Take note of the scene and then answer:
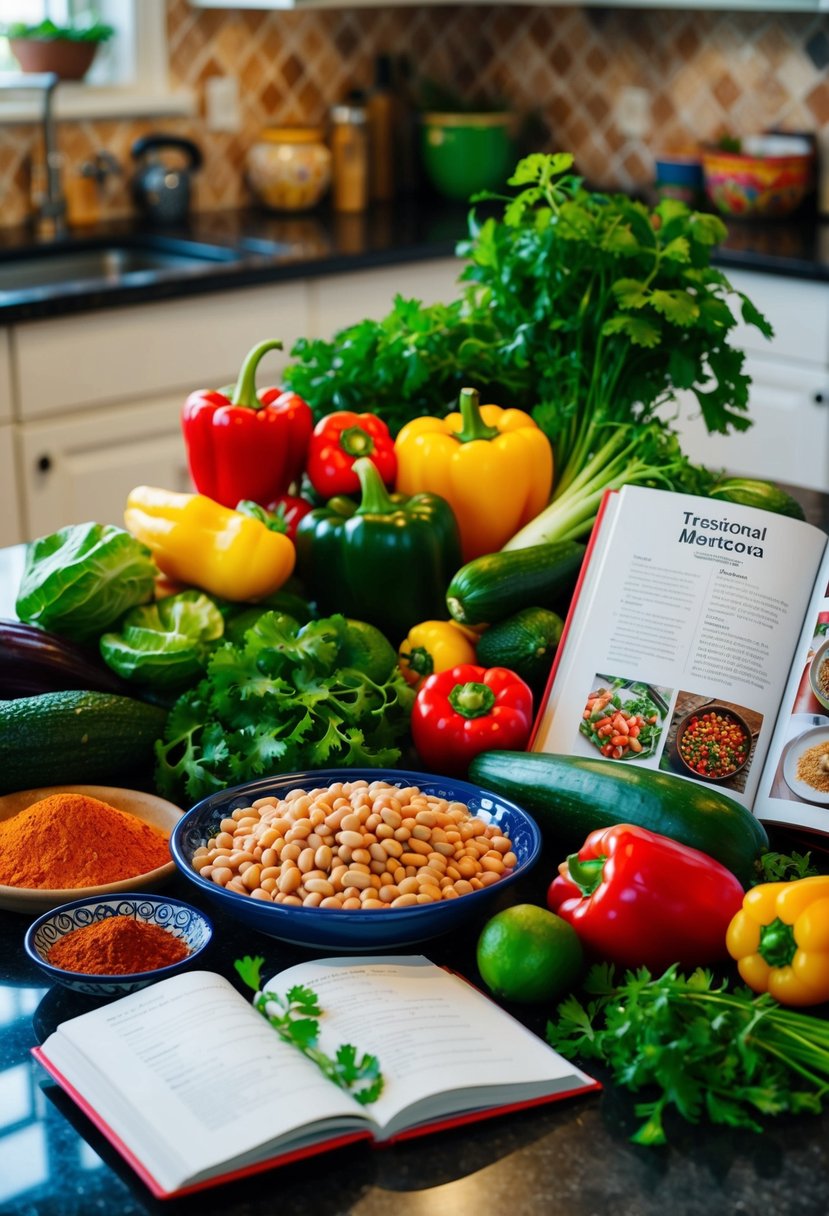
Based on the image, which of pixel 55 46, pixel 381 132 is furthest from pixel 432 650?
pixel 381 132

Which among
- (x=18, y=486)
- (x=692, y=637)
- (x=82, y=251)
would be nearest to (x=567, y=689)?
(x=692, y=637)

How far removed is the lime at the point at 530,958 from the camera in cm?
100

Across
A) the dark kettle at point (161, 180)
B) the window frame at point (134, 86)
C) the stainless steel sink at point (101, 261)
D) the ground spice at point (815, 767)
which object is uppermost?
the window frame at point (134, 86)

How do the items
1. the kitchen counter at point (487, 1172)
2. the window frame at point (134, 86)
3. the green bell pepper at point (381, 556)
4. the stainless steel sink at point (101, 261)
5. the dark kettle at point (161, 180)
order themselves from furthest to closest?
the dark kettle at point (161, 180) → the window frame at point (134, 86) → the stainless steel sink at point (101, 261) → the green bell pepper at point (381, 556) → the kitchen counter at point (487, 1172)

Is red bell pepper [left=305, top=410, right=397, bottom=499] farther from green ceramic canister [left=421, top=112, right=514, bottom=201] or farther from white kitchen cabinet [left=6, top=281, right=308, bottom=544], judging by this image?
green ceramic canister [left=421, top=112, right=514, bottom=201]

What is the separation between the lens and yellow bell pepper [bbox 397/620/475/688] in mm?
1408

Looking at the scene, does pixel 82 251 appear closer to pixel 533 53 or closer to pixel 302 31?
pixel 302 31

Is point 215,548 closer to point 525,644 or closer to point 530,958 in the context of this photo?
point 525,644

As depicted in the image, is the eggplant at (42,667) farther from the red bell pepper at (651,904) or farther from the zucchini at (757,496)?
the zucchini at (757,496)

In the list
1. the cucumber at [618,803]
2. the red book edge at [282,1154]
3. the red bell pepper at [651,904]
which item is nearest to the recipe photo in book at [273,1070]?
the red book edge at [282,1154]

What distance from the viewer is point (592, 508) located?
159 centimetres

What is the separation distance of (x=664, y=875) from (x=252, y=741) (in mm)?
389

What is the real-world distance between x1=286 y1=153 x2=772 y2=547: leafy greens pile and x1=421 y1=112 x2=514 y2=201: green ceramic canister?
222cm

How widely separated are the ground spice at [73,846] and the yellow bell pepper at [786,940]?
453 mm
